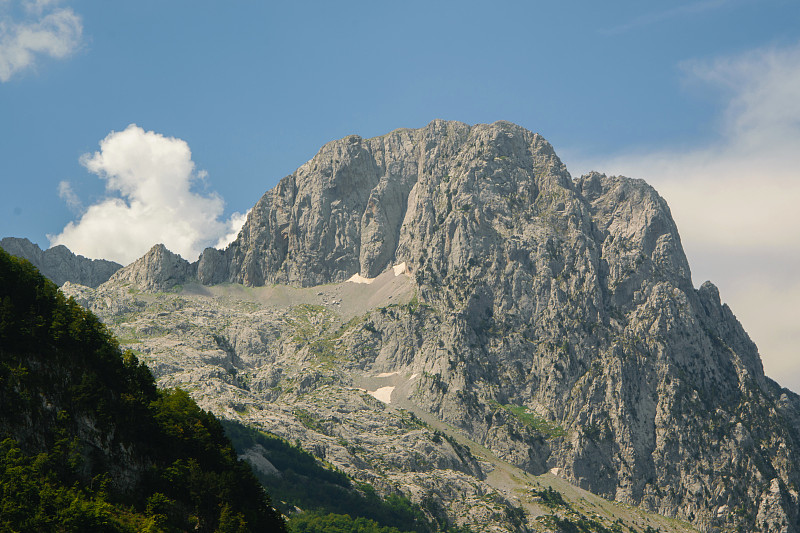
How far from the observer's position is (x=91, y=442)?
5256 inches

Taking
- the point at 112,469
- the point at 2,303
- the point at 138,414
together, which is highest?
the point at 2,303

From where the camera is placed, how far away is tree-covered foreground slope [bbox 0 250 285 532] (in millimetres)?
118062

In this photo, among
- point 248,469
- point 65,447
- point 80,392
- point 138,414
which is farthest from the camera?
point 248,469

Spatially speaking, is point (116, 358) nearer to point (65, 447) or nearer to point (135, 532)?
point (65, 447)

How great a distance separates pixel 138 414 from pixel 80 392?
12494mm

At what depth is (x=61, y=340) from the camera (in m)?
144

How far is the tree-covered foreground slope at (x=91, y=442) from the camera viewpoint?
118 meters

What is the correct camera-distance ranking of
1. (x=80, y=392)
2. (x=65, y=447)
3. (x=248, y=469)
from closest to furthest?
1. (x=65, y=447)
2. (x=80, y=392)
3. (x=248, y=469)

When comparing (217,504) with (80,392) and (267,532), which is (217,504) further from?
(80,392)

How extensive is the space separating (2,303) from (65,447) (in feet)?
90.2

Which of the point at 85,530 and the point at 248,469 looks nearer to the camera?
the point at 85,530

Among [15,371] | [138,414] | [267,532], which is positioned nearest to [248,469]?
[267,532]

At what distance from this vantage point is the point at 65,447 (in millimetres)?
128500

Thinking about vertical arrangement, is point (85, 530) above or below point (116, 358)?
below
